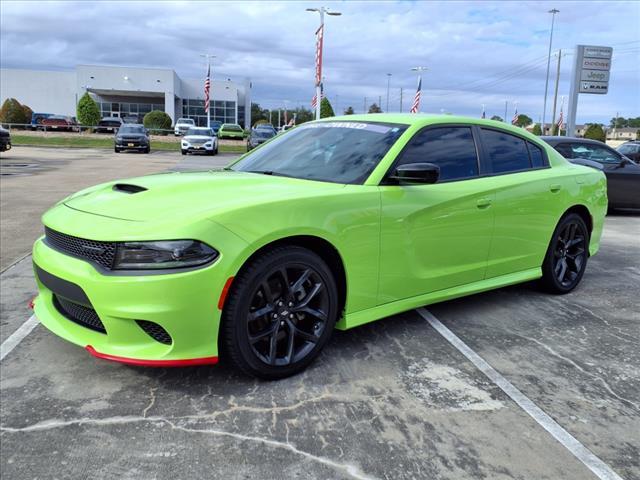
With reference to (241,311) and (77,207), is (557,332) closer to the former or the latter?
(241,311)

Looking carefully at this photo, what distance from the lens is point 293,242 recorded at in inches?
125

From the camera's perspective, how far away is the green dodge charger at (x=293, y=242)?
2.78m

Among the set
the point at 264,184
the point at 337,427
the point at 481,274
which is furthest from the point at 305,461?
the point at 481,274

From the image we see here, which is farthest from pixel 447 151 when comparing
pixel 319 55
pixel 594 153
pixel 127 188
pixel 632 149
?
pixel 319 55

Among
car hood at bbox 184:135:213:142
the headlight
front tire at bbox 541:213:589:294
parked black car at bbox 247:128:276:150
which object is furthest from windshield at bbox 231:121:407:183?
parked black car at bbox 247:128:276:150

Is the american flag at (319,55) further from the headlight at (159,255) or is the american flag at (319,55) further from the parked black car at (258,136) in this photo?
the headlight at (159,255)

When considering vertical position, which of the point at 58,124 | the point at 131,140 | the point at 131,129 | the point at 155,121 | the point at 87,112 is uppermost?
the point at 87,112

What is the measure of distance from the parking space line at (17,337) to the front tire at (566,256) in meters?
4.29

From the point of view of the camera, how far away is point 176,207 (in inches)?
117

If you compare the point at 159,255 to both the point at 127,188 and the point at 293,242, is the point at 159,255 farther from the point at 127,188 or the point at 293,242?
the point at 127,188

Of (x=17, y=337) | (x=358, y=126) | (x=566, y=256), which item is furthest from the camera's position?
(x=566, y=256)

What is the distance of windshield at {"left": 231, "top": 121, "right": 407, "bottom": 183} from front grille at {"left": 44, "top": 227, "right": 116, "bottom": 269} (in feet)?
4.64

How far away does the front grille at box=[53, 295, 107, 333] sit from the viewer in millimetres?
2982

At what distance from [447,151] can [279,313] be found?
75.0 inches
